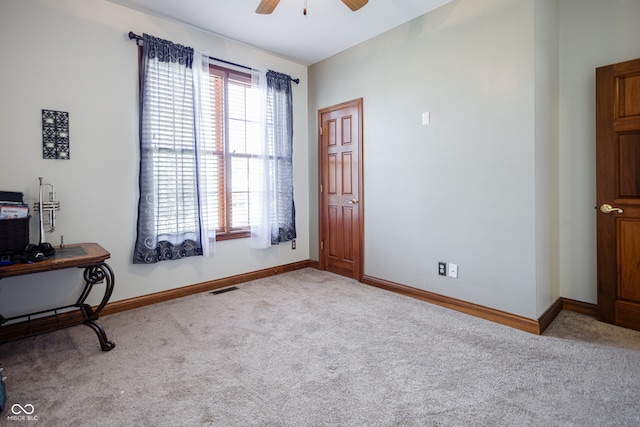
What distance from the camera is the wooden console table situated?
2.10m

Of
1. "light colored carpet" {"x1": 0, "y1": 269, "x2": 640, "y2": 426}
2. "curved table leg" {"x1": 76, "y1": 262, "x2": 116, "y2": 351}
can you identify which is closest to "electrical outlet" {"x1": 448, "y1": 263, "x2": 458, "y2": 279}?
"light colored carpet" {"x1": 0, "y1": 269, "x2": 640, "y2": 426}

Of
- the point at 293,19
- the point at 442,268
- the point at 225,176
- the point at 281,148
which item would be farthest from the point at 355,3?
the point at 442,268

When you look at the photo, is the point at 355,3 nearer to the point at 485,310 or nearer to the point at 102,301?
the point at 485,310

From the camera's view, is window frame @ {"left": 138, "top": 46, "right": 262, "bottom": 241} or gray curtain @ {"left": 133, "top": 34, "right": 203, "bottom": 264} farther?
window frame @ {"left": 138, "top": 46, "right": 262, "bottom": 241}

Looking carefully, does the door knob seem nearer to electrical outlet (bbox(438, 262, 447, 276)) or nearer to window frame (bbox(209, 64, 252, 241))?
electrical outlet (bbox(438, 262, 447, 276))

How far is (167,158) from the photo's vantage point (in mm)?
3264

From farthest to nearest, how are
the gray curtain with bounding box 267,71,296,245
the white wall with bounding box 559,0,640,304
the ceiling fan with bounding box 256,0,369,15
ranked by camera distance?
1. the gray curtain with bounding box 267,71,296,245
2. the white wall with bounding box 559,0,640,304
3. the ceiling fan with bounding box 256,0,369,15

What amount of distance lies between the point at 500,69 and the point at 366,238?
214 cm

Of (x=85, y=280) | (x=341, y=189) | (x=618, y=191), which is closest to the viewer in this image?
(x=85, y=280)

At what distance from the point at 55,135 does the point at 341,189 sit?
9.53 feet

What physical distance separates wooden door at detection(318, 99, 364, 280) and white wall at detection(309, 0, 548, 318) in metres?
0.13

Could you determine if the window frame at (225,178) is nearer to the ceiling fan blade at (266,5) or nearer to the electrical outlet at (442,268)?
the ceiling fan blade at (266,5)

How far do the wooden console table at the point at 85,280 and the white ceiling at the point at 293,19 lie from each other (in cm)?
229

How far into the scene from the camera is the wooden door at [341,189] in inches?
157
